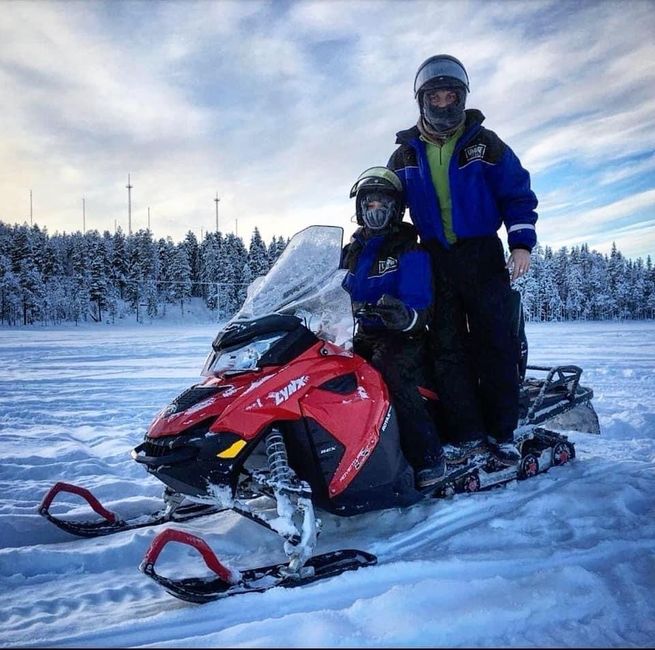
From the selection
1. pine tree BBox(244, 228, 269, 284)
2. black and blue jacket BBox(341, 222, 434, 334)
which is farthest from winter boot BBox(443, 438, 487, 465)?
pine tree BBox(244, 228, 269, 284)

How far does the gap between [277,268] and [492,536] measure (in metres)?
1.87

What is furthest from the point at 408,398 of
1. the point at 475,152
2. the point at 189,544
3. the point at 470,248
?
the point at 475,152

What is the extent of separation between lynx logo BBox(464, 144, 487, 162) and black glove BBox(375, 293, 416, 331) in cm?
114

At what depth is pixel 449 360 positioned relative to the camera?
3.19 meters

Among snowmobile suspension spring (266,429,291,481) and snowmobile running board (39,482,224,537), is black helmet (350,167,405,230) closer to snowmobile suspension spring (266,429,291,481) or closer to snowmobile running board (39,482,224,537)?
snowmobile suspension spring (266,429,291,481)

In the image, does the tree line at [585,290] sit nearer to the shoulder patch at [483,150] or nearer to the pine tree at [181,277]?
the pine tree at [181,277]

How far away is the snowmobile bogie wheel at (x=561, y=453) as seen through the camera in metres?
3.81

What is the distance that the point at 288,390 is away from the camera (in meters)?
2.36

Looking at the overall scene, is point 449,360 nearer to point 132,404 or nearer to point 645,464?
point 645,464

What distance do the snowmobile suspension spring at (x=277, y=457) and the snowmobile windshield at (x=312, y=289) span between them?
2.01ft

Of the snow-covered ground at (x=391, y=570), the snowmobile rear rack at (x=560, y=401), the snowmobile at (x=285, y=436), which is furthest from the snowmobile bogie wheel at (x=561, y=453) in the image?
the snowmobile at (x=285, y=436)

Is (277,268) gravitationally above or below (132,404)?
above

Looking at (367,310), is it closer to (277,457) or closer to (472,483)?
(277,457)

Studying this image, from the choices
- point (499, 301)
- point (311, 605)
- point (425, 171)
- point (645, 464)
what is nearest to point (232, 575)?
point (311, 605)
